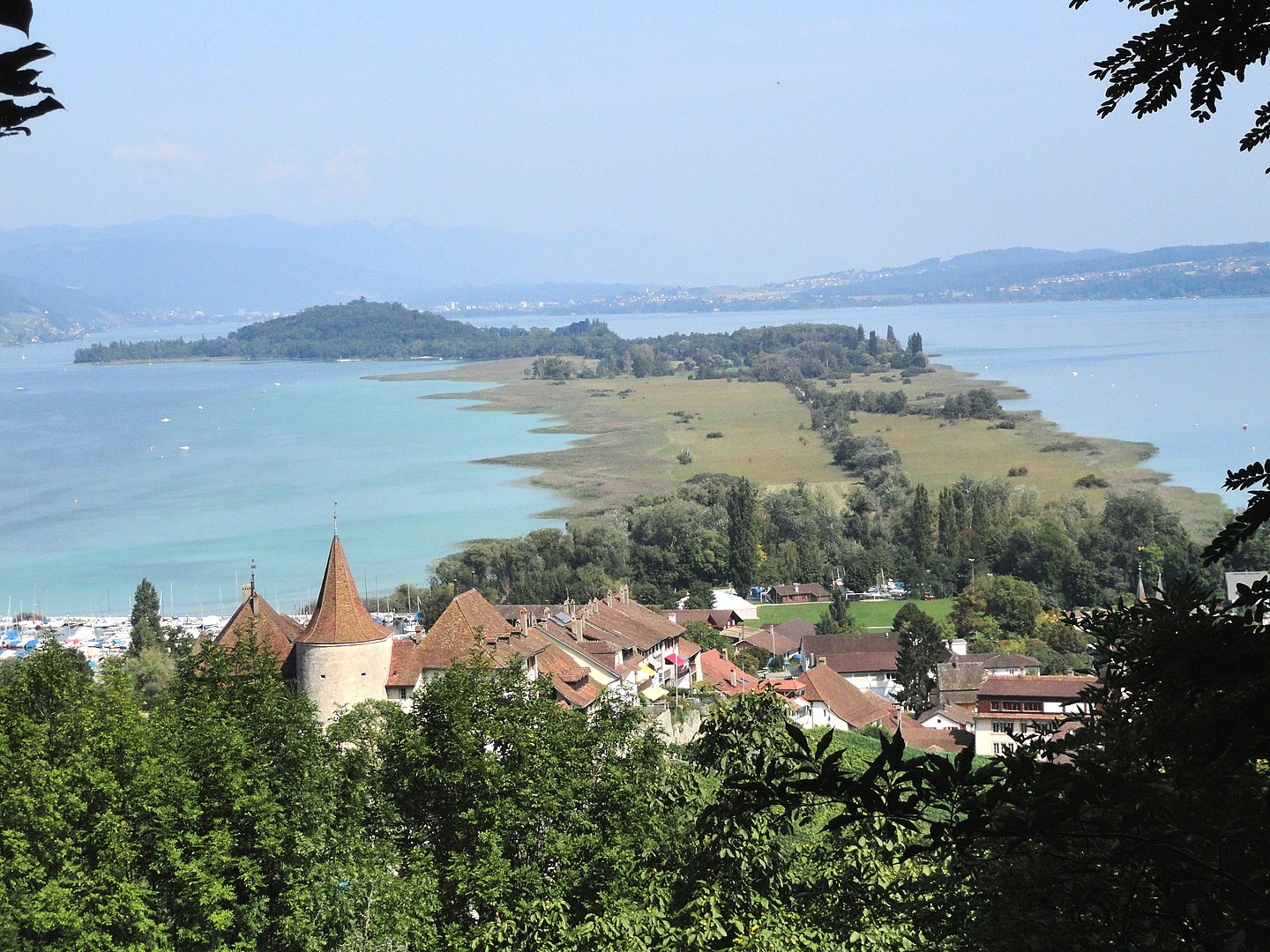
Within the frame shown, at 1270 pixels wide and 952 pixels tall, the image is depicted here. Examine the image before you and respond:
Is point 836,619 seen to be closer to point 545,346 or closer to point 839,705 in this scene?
point 839,705

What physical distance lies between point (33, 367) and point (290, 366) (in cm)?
3164

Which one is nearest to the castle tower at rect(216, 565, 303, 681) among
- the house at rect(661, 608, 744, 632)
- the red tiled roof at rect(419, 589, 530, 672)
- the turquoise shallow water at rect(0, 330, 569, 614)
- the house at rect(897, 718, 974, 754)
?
the red tiled roof at rect(419, 589, 530, 672)

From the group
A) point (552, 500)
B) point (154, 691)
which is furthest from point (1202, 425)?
point (154, 691)

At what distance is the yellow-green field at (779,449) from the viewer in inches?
2313

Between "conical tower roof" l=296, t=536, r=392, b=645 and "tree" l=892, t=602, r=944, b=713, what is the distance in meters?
16.5

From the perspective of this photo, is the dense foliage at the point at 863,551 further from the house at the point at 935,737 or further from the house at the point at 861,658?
the house at the point at 935,737

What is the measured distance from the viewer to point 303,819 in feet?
38.3

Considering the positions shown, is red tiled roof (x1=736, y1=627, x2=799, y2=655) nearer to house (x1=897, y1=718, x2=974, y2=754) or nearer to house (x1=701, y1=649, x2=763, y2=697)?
house (x1=701, y1=649, x2=763, y2=697)

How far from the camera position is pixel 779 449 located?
7281 cm

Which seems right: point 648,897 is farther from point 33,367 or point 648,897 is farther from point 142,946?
point 33,367

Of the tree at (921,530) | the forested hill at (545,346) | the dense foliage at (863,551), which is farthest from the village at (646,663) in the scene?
the forested hill at (545,346)

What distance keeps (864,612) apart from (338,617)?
27.6m

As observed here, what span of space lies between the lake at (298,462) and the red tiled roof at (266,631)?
19.5 metres

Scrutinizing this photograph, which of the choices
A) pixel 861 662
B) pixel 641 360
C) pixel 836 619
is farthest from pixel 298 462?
pixel 641 360
